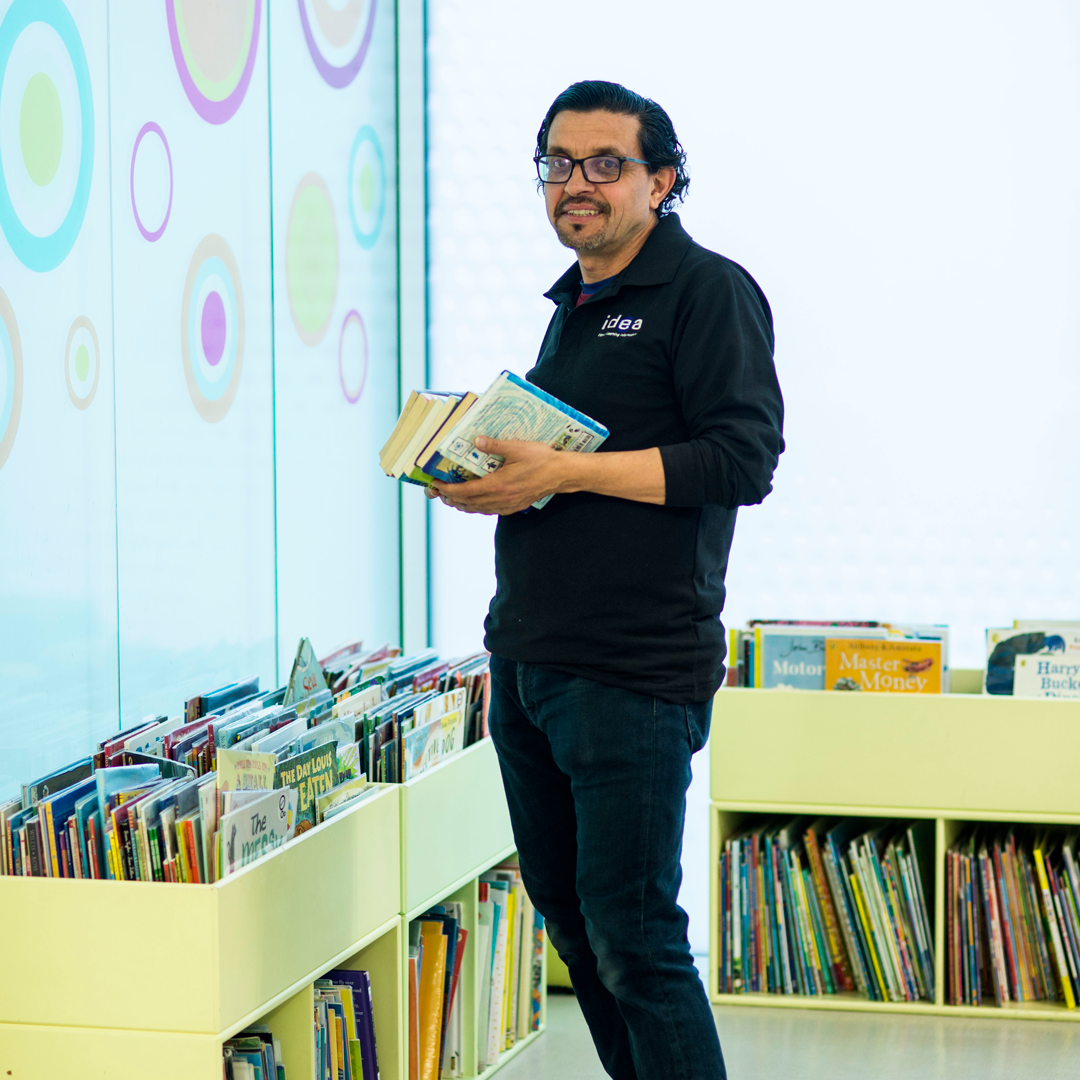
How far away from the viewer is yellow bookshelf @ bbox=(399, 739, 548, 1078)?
7.23 ft

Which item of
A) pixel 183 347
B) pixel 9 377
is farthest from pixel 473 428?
pixel 183 347

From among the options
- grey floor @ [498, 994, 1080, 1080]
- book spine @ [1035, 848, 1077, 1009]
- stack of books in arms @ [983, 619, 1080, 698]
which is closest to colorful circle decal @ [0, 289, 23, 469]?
grey floor @ [498, 994, 1080, 1080]

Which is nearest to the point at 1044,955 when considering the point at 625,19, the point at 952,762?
the point at 952,762

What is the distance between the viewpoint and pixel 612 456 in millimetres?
1674

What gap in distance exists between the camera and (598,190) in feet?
5.80

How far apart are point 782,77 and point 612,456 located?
1.87m

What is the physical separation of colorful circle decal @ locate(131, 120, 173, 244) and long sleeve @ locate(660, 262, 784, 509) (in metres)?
1.04

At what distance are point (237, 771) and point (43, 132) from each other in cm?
97

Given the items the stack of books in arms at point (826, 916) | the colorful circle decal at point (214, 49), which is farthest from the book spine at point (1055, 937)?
the colorful circle decal at point (214, 49)

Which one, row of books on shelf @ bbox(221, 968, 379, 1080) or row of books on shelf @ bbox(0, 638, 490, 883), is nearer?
row of books on shelf @ bbox(0, 638, 490, 883)

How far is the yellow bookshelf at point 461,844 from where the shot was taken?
2.20 meters

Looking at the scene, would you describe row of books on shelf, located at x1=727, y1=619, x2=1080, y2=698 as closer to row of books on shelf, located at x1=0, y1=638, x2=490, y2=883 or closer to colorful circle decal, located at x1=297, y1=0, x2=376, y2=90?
row of books on shelf, located at x1=0, y1=638, x2=490, y2=883

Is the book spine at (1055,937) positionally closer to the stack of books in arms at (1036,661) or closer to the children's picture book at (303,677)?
the stack of books in arms at (1036,661)

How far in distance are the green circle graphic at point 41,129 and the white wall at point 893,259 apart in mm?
1497
